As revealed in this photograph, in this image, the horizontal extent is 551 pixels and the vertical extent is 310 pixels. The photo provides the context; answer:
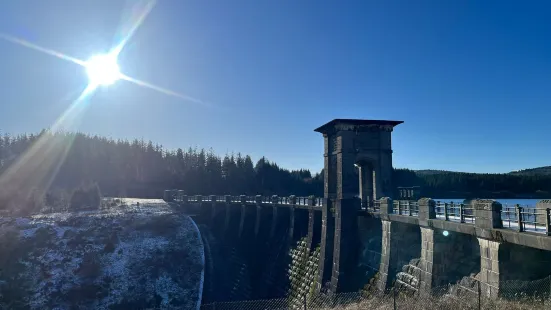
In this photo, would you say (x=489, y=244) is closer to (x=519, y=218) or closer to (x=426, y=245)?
(x=519, y=218)

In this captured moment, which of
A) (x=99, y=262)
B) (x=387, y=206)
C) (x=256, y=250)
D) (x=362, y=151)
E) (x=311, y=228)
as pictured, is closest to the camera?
(x=387, y=206)

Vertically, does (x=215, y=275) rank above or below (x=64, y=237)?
below

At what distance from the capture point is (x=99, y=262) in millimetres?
35000

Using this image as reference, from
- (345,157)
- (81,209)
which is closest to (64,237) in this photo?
(81,209)

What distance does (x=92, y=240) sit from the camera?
3869 cm

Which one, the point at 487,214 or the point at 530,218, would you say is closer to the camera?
the point at 530,218

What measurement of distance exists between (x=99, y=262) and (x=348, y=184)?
24403mm

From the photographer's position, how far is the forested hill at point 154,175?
256 ft

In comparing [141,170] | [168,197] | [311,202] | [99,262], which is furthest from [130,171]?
[311,202]

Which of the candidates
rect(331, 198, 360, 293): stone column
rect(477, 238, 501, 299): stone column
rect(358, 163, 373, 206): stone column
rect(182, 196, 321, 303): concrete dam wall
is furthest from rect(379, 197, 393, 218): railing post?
rect(182, 196, 321, 303): concrete dam wall

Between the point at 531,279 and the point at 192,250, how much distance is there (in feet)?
107

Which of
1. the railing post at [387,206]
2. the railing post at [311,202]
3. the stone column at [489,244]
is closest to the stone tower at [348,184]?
the railing post at [311,202]

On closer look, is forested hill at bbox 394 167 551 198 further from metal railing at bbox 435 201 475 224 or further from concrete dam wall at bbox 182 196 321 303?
metal railing at bbox 435 201 475 224

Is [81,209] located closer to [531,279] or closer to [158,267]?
[158,267]
